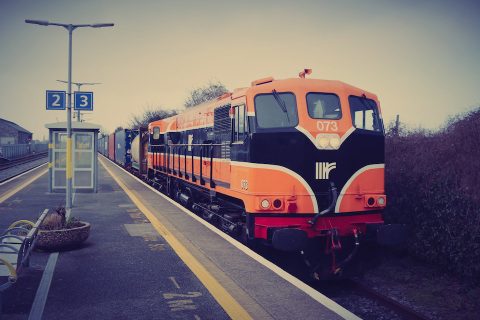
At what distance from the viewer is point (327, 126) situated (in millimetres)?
8016

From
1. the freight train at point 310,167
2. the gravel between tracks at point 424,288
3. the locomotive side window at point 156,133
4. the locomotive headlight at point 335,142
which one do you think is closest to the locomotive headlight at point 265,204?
the freight train at point 310,167

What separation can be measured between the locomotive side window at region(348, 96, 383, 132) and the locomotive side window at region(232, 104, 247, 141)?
2.09 m

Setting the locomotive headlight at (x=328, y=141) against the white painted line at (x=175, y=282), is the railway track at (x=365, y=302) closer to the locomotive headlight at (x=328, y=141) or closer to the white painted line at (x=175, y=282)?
the locomotive headlight at (x=328, y=141)

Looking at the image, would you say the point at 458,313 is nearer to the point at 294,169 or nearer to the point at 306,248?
the point at 306,248

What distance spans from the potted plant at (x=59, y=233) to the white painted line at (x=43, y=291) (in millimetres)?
345

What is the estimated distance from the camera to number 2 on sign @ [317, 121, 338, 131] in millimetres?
7969

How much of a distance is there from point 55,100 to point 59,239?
6.13m

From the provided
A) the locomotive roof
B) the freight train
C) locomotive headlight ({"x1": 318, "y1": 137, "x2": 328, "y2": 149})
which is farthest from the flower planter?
locomotive headlight ({"x1": 318, "y1": 137, "x2": 328, "y2": 149})

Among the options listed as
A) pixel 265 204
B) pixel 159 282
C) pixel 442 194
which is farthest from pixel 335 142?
pixel 159 282

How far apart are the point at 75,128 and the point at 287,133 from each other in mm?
11021

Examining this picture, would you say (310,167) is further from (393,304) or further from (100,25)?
(100,25)

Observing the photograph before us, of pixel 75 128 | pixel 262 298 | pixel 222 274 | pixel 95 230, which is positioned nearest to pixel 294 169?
pixel 222 274

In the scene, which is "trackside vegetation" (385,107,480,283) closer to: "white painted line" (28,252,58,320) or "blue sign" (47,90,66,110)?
"white painted line" (28,252,58,320)

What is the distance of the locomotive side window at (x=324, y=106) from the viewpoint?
809cm
